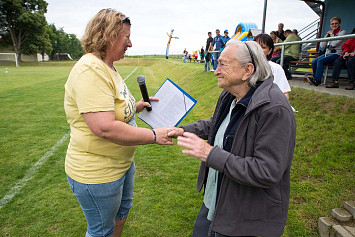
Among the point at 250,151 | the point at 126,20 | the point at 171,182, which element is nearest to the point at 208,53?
the point at 171,182

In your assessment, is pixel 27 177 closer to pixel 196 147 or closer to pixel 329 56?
pixel 196 147

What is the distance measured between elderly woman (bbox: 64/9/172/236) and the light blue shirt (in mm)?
444

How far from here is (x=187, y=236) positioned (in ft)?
10.5

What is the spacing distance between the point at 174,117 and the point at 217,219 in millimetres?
1127

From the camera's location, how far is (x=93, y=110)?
1575 mm

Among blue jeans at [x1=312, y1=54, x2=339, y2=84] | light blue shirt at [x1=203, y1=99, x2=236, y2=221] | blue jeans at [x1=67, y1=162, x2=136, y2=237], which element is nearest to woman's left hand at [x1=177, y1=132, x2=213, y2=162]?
light blue shirt at [x1=203, y1=99, x2=236, y2=221]

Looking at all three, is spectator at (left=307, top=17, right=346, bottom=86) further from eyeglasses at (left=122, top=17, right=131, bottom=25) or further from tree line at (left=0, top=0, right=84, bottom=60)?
tree line at (left=0, top=0, right=84, bottom=60)

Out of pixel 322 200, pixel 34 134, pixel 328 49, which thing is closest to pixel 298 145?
pixel 322 200

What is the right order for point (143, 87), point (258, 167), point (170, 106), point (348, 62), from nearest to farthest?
point (258, 167) < point (143, 87) < point (170, 106) < point (348, 62)

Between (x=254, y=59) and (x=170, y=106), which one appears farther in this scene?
(x=170, y=106)

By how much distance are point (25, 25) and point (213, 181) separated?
62.6 metres

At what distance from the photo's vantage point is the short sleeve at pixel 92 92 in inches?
62.0

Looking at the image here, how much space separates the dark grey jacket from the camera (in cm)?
149

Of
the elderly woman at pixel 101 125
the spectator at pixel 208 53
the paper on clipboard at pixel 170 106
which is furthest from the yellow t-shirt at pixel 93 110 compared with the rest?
the spectator at pixel 208 53
